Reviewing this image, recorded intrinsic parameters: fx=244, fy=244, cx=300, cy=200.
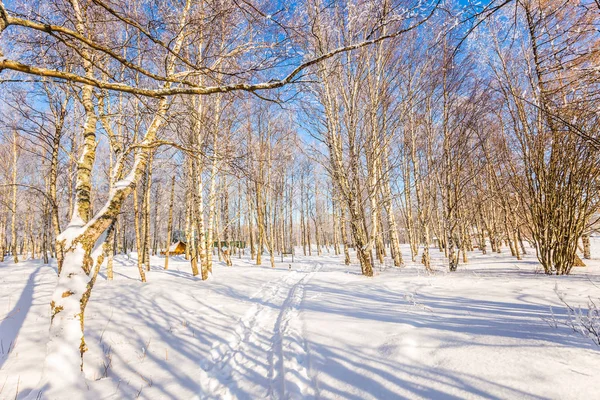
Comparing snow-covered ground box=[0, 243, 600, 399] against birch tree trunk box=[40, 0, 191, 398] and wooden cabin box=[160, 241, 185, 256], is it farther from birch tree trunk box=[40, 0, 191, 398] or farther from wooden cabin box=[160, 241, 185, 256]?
wooden cabin box=[160, 241, 185, 256]

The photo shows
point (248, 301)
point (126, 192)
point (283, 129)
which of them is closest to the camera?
point (126, 192)

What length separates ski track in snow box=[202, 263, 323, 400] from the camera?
238 cm

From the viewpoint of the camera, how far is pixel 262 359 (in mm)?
3033

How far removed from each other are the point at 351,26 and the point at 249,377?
808cm

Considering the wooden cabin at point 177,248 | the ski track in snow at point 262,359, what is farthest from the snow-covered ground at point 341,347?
the wooden cabin at point 177,248

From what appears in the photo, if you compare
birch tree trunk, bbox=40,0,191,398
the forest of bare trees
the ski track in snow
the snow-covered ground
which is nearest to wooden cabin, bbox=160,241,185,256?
the forest of bare trees

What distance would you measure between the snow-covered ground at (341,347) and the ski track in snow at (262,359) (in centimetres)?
2

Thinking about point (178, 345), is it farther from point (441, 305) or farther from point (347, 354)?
point (441, 305)

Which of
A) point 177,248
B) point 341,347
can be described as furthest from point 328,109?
point 177,248

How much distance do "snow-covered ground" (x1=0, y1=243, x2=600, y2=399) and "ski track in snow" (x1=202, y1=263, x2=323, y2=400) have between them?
16 millimetres

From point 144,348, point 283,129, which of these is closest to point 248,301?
point 144,348

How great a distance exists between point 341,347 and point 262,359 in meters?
1.02

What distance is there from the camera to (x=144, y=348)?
334cm

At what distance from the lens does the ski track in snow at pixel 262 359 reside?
2.38 metres
